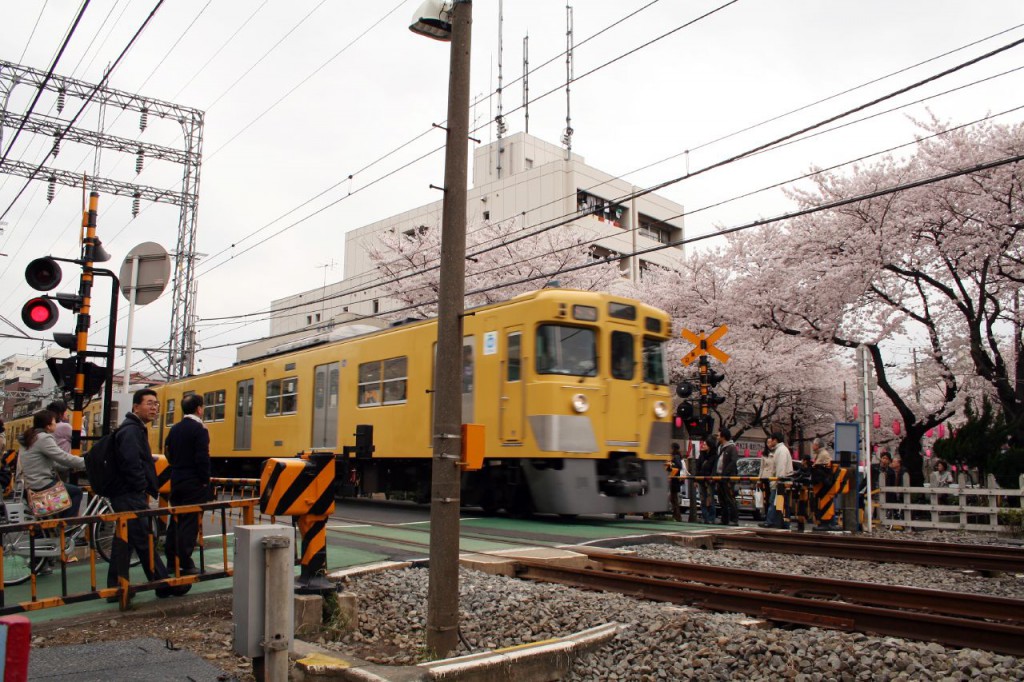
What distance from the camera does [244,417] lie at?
1870 centimetres

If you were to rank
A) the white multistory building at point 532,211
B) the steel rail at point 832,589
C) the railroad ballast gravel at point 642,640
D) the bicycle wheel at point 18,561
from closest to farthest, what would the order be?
1. the railroad ballast gravel at point 642,640
2. the steel rail at point 832,589
3. the bicycle wheel at point 18,561
4. the white multistory building at point 532,211

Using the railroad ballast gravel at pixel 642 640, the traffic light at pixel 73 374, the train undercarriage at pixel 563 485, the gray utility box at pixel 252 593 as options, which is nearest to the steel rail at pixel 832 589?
the railroad ballast gravel at pixel 642 640

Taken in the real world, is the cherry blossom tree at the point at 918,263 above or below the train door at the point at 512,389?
above

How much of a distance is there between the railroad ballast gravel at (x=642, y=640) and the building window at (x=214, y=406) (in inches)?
548

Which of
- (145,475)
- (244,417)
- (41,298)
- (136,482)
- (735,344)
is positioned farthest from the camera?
(735,344)

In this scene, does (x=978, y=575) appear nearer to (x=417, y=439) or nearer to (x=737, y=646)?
(x=737, y=646)

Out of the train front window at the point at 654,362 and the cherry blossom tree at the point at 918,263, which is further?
the cherry blossom tree at the point at 918,263

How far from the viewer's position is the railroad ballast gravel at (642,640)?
462 cm

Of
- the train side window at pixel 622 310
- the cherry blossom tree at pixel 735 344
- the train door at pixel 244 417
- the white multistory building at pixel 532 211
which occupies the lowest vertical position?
the train door at pixel 244 417

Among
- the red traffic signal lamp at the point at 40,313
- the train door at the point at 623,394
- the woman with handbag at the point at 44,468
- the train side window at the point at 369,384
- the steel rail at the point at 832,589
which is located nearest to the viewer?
the steel rail at the point at 832,589

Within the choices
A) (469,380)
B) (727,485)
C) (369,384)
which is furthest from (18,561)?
(727,485)

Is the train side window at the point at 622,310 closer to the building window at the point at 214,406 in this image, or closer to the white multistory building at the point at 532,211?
the building window at the point at 214,406

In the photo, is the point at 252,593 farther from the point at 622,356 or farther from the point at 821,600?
the point at 622,356

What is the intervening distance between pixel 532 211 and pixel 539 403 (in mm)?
32260
